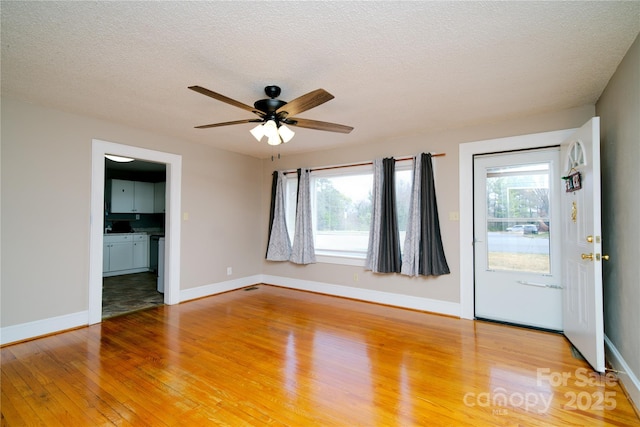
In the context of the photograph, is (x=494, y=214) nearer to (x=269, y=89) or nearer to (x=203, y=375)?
(x=269, y=89)

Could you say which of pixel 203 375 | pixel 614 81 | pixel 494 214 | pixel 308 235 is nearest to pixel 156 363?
pixel 203 375

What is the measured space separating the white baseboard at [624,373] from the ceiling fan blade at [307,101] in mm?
2761

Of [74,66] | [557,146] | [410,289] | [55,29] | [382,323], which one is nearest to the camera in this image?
[55,29]

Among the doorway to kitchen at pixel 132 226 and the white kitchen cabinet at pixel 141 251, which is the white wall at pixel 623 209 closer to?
the doorway to kitchen at pixel 132 226

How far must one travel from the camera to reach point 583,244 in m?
2.51

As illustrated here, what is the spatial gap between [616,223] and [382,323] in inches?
92.4

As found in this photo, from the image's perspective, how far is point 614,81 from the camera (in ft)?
7.84

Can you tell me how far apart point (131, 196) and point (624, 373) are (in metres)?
8.18

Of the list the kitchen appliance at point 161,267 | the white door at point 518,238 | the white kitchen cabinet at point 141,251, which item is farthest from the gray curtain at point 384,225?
the white kitchen cabinet at point 141,251

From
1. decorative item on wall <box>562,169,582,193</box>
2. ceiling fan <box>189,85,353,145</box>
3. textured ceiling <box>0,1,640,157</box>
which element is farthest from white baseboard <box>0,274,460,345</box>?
ceiling fan <box>189,85,353,145</box>

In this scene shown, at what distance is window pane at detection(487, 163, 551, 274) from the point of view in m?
3.31

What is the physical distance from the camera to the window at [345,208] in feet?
15.0

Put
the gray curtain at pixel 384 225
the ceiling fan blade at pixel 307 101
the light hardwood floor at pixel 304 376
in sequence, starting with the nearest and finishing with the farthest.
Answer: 1. the light hardwood floor at pixel 304 376
2. the ceiling fan blade at pixel 307 101
3. the gray curtain at pixel 384 225

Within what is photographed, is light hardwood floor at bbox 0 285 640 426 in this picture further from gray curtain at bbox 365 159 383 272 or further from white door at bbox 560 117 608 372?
gray curtain at bbox 365 159 383 272
